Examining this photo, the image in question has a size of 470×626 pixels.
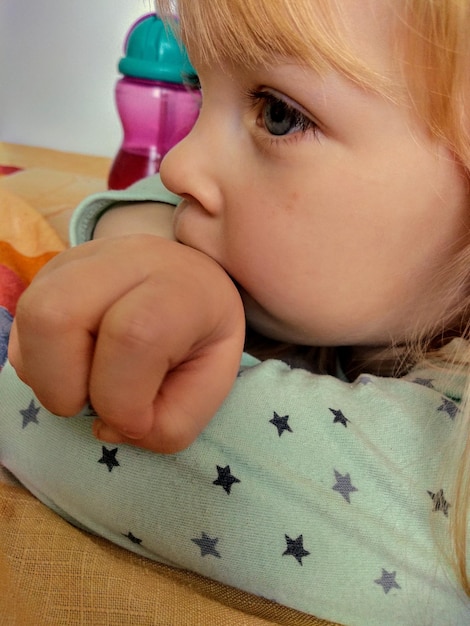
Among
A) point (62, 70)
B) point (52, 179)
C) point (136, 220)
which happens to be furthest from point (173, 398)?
point (62, 70)

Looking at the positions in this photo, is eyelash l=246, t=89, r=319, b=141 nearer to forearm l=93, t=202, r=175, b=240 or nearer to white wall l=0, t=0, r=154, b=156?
forearm l=93, t=202, r=175, b=240

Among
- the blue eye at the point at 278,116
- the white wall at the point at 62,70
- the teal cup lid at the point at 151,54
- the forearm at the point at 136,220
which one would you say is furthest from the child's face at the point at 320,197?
the white wall at the point at 62,70

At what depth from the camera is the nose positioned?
54cm

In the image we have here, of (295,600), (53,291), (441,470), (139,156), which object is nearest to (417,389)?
(441,470)

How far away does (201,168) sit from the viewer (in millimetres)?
539

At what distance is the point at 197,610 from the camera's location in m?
0.42

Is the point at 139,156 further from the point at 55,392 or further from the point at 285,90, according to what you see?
the point at 55,392

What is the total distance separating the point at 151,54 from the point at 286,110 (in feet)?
2.71

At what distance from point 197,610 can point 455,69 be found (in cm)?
38

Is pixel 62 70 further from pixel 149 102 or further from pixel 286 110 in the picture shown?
pixel 286 110

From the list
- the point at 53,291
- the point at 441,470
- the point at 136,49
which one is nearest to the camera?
the point at 53,291

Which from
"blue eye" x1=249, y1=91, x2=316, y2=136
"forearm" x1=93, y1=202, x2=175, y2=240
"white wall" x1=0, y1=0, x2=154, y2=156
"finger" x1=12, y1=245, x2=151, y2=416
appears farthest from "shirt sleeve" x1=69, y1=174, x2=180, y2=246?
"white wall" x1=0, y1=0, x2=154, y2=156

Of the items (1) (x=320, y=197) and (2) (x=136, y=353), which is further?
(1) (x=320, y=197)

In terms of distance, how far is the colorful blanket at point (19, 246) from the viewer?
68 cm
